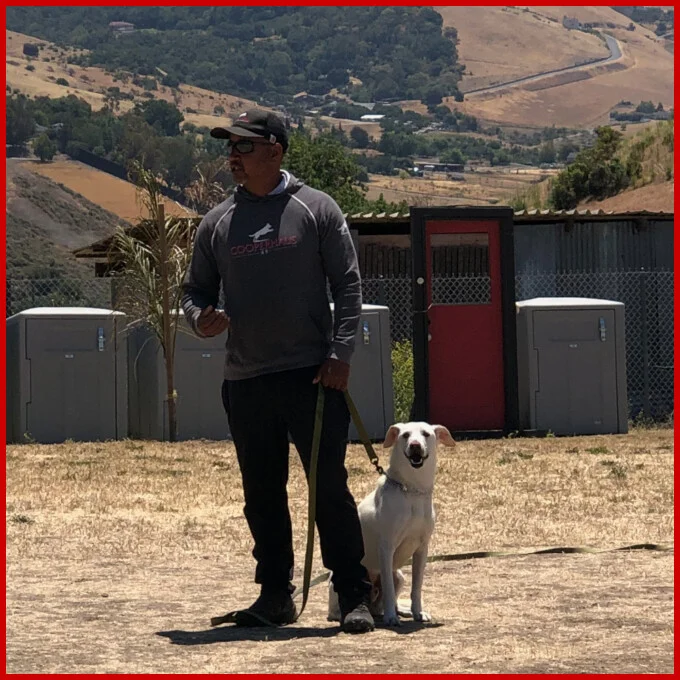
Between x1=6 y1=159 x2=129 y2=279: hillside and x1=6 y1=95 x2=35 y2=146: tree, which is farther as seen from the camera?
x1=6 y1=95 x2=35 y2=146: tree

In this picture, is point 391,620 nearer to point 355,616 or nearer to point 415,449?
point 355,616

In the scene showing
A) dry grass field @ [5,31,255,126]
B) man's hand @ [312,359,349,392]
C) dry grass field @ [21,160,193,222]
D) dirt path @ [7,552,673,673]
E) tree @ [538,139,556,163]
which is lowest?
dirt path @ [7,552,673,673]

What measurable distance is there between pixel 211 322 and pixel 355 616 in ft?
4.31

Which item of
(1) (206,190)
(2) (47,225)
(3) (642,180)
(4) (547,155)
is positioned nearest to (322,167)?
(3) (642,180)

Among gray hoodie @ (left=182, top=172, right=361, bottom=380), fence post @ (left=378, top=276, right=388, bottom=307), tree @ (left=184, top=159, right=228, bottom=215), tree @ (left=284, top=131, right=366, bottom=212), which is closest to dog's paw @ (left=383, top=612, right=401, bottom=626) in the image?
gray hoodie @ (left=182, top=172, right=361, bottom=380)

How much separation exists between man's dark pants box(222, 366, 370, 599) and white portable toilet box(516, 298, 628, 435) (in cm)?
994

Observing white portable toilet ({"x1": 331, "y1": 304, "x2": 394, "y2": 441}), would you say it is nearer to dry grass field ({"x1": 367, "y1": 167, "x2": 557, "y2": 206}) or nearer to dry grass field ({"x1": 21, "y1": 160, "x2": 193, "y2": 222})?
dry grass field ({"x1": 21, "y1": 160, "x2": 193, "y2": 222})

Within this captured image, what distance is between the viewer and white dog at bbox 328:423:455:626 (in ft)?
23.1

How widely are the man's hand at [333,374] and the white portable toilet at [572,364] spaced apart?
10112mm

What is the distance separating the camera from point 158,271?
17.0 metres

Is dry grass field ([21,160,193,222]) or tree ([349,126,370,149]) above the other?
tree ([349,126,370,149])

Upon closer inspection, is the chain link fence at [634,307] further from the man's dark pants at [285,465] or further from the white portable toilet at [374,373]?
the man's dark pants at [285,465]

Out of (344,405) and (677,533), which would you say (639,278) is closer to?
(677,533)

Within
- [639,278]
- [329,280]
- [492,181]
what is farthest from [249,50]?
[329,280]
